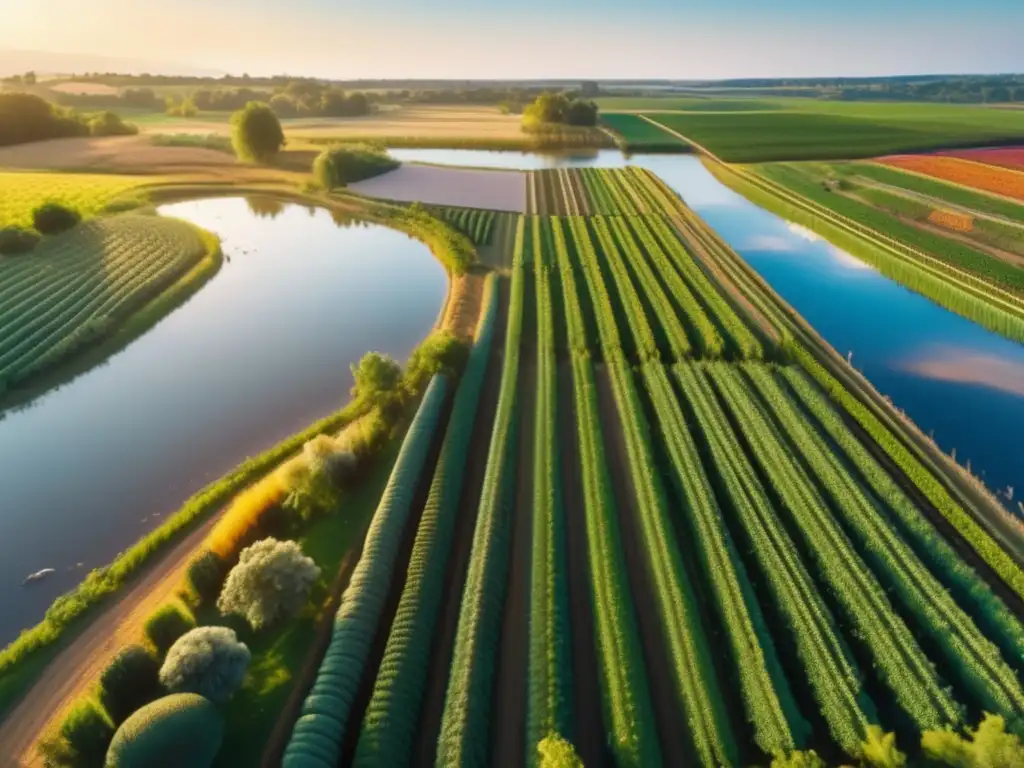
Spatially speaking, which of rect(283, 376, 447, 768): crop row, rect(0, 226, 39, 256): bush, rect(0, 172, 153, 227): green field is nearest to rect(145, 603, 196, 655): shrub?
rect(283, 376, 447, 768): crop row

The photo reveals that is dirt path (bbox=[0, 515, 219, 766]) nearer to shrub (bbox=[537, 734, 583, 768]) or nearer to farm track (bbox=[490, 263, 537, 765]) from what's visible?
farm track (bbox=[490, 263, 537, 765])

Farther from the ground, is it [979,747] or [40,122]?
[40,122]

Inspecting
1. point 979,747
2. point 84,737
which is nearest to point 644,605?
point 979,747

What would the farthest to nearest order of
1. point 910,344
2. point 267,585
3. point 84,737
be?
point 910,344
point 267,585
point 84,737

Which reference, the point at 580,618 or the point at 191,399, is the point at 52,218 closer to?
the point at 191,399

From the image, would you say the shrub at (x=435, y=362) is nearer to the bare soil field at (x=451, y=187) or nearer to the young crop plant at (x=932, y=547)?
the young crop plant at (x=932, y=547)

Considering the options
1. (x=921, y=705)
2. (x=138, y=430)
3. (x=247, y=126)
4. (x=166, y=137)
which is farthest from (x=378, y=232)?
(x=166, y=137)

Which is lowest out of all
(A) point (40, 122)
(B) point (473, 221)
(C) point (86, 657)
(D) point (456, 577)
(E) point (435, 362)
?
(C) point (86, 657)
